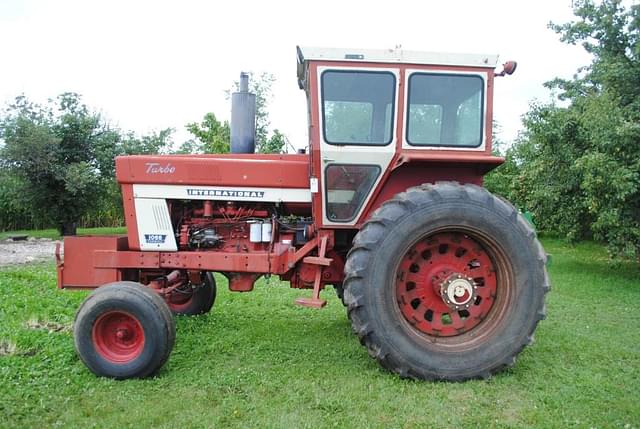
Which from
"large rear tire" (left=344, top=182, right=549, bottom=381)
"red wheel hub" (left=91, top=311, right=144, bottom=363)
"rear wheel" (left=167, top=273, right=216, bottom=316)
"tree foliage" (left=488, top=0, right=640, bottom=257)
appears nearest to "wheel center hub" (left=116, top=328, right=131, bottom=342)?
"red wheel hub" (left=91, top=311, right=144, bottom=363)

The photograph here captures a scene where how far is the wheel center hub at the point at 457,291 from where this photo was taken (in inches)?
162

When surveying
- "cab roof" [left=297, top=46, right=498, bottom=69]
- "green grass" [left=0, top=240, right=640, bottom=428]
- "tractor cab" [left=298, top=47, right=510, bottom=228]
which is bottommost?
"green grass" [left=0, top=240, right=640, bottom=428]

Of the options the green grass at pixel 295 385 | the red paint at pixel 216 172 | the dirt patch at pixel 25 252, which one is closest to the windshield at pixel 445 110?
the red paint at pixel 216 172

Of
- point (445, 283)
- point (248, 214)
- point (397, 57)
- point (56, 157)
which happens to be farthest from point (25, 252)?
point (445, 283)

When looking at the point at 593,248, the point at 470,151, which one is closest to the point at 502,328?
the point at 470,151

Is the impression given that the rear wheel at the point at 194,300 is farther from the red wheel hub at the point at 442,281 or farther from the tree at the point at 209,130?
the tree at the point at 209,130

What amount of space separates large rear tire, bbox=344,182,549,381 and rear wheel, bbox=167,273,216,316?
235cm

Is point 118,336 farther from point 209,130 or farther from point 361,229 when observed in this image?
point 209,130

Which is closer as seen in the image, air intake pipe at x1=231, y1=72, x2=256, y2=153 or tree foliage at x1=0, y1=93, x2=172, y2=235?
air intake pipe at x1=231, y1=72, x2=256, y2=153

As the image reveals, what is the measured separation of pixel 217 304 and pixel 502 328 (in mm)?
3737

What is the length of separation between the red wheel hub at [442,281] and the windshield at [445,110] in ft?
2.62

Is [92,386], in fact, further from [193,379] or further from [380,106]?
[380,106]

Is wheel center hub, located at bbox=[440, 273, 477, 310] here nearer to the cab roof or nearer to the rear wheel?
the cab roof

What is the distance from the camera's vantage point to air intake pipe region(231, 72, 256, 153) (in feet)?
15.7
